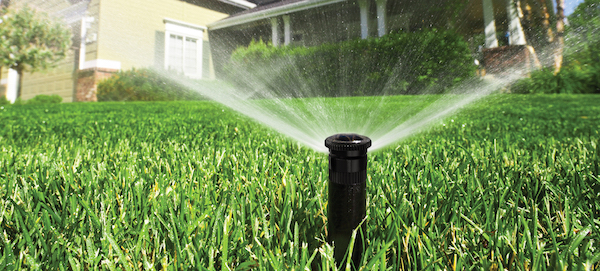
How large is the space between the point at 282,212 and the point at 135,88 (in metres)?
12.7

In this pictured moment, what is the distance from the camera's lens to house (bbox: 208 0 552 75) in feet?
14.7

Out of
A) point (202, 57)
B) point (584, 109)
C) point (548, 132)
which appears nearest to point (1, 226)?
point (548, 132)

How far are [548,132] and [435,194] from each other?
2.36 meters

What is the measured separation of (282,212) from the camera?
1040 millimetres

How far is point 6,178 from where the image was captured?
4.82 ft

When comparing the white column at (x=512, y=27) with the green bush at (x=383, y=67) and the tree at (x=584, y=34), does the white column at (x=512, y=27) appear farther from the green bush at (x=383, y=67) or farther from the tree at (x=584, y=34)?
the green bush at (x=383, y=67)

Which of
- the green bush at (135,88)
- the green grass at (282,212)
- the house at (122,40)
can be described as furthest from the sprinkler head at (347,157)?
the house at (122,40)

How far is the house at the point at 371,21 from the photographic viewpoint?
448 cm

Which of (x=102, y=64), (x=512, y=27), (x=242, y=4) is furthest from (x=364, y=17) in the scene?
(x=102, y=64)

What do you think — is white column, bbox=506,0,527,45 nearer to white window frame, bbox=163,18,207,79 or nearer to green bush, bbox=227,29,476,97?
green bush, bbox=227,29,476,97

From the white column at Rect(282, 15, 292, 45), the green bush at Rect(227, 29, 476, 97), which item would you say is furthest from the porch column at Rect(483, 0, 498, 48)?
the white column at Rect(282, 15, 292, 45)

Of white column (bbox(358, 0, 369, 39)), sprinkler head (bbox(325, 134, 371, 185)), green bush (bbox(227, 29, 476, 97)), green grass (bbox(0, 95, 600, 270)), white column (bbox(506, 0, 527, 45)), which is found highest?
white column (bbox(358, 0, 369, 39))

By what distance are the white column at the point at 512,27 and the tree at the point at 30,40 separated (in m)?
15.4

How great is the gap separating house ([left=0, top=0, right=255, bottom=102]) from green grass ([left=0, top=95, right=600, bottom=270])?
12323 millimetres
